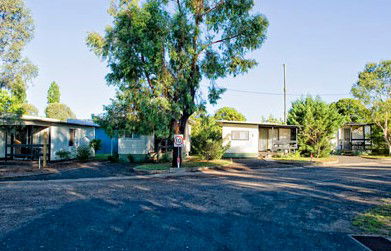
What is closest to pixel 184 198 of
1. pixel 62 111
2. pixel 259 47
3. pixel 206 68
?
pixel 206 68

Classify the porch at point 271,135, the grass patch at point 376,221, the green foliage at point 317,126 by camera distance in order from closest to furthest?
the grass patch at point 376,221
the green foliage at point 317,126
the porch at point 271,135

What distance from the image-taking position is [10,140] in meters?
20.0

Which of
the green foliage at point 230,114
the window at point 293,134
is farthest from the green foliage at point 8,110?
the green foliage at point 230,114

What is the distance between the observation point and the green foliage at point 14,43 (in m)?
18.5

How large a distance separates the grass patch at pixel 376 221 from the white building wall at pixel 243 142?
16.9 m

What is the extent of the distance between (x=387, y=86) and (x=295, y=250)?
103ft

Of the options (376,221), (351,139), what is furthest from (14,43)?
(351,139)

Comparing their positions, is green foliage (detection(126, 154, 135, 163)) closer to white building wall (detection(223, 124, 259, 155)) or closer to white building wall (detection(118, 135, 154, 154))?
white building wall (detection(118, 135, 154, 154))

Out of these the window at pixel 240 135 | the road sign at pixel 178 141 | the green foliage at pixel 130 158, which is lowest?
the green foliage at pixel 130 158

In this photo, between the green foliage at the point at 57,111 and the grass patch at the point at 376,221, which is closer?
the grass patch at the point at 376,221

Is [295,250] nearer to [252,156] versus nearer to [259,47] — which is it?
[259,47]

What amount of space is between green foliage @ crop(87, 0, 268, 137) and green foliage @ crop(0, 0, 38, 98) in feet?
22.3

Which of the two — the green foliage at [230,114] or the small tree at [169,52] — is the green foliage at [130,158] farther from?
the green foliage at [230,114]

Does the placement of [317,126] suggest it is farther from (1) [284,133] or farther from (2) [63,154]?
(2) [63,154]
